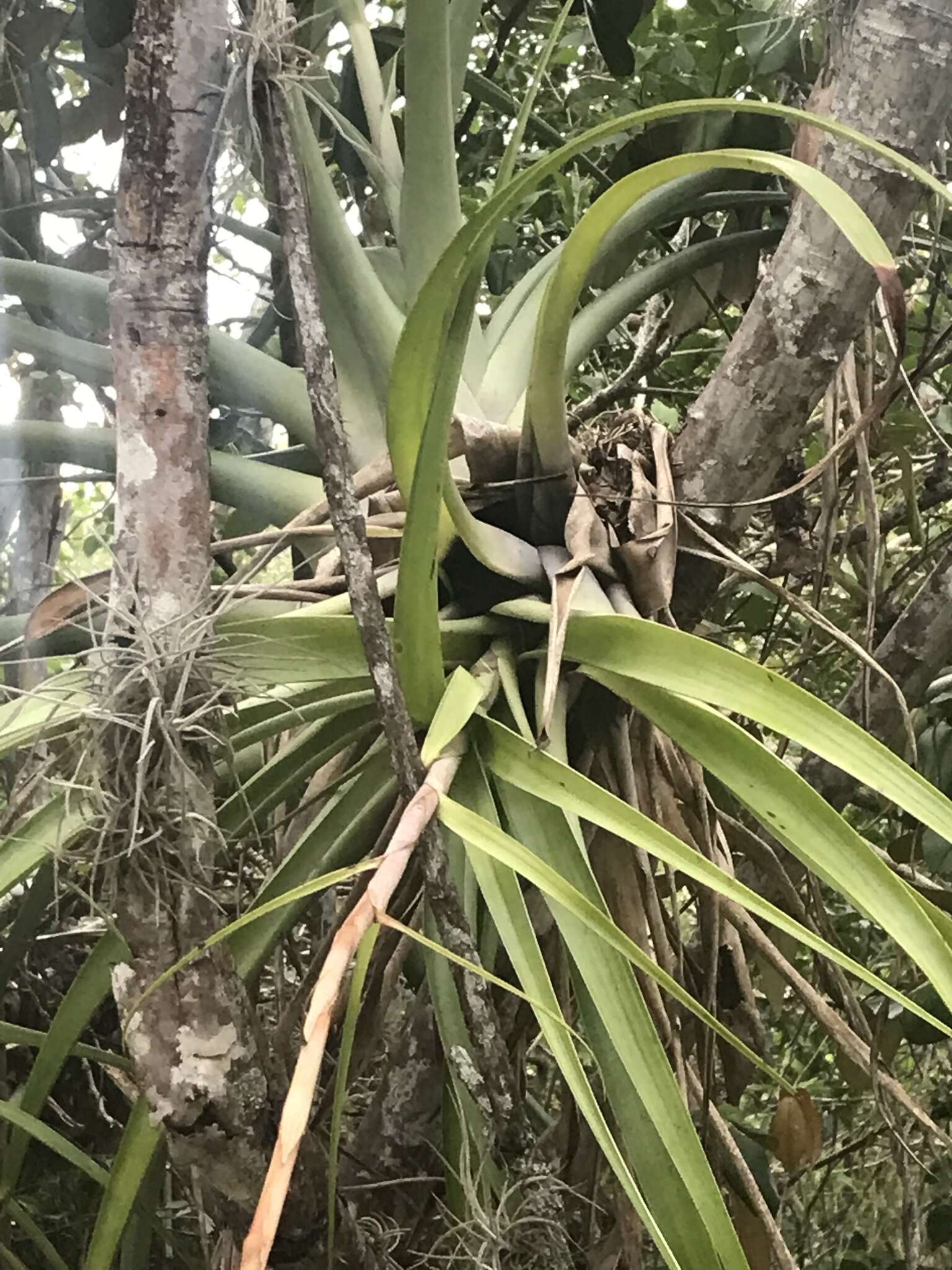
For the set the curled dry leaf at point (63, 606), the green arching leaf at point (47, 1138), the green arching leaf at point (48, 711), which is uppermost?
the curled dry leaf at point (63, 606)

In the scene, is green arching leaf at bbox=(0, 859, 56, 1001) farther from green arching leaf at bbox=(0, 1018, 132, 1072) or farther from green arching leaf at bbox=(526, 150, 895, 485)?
green arching leaf at bbox=(526, 150, 895, 485)

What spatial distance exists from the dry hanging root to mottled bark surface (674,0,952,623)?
0.25m

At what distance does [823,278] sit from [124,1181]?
437mm

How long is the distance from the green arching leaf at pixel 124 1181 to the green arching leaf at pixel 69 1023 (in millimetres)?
43

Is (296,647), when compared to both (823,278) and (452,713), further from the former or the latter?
(823,278)

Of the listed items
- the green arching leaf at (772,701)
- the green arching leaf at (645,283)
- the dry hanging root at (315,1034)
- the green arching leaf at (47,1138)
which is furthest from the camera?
the green arching leaf at (645,283)

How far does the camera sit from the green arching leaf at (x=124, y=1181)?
1.16ft

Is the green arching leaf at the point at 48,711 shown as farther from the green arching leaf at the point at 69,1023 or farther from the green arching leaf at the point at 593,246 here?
the green arching leaf at the point at 593,246

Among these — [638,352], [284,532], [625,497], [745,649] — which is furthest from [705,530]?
[745,649]

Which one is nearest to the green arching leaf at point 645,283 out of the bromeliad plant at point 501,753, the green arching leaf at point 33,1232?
the bromeliad plant at point 501,753

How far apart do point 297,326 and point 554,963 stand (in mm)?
272

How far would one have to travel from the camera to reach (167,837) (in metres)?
0.30

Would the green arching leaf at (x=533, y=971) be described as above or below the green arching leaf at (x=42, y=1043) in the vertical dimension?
above

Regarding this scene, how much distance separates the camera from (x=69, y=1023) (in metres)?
0.38
